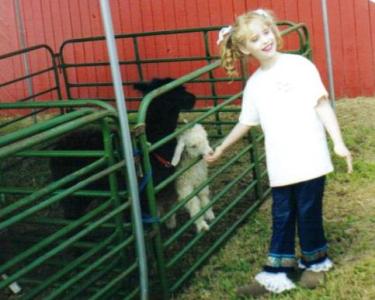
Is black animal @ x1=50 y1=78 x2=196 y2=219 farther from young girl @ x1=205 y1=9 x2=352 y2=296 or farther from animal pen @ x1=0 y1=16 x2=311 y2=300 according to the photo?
young girl @ x1=205 y1=9 x2=352 y2=296

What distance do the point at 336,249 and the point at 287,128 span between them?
1081mm

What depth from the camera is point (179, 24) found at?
8852 millimetres

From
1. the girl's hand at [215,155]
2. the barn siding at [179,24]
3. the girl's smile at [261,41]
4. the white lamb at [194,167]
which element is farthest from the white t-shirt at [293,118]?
the barn siding at [179,24]

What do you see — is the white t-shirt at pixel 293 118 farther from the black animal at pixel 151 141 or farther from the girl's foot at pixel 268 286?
the black animal at pixel 151 141

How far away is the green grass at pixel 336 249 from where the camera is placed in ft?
13.2

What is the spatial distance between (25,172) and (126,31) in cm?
265

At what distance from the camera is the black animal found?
15.0 ft

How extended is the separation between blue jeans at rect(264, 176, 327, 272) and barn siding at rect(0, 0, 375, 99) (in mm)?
4539

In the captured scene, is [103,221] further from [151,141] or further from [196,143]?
[196,143]

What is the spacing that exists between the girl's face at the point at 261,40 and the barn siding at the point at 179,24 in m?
4.57

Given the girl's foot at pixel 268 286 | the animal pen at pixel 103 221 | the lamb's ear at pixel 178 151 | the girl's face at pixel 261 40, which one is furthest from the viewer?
the lamb's ear at pixel 178 151

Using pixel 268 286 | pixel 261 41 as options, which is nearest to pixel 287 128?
pixel 261 41

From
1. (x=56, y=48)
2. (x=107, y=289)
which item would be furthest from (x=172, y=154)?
(x=56, y=48)

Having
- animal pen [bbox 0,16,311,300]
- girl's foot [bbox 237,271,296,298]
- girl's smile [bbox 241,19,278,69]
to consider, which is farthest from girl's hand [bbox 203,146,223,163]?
girl's foot [bbox 237,271,296,298]
